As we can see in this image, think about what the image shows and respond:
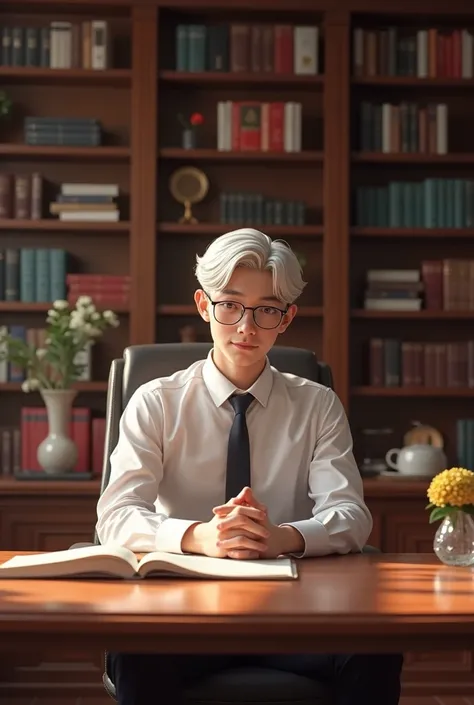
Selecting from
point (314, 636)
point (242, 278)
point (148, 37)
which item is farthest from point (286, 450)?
point (148, 37)

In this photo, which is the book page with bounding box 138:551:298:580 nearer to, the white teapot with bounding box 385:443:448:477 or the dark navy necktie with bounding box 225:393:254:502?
the dark navy necktie with bounding box 225:393:254:502

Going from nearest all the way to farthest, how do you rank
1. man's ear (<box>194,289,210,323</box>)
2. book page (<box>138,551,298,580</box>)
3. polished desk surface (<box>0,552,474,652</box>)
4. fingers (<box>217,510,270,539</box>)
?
polished desk surface (<box>0,552,474,652</box>) < book page (<box>138,551,298,580</box>) < fingers (<box>217,510,270,539</box>) < man's ear (<box>194,289,210,323</box>)

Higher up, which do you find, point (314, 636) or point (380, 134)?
point (380, 134)

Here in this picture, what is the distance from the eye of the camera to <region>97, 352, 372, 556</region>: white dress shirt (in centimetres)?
206

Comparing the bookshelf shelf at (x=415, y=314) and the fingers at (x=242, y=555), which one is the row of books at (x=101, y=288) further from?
the fingers at (x=242, y=555)

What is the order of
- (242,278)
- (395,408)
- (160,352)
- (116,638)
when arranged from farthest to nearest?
(395,408), (160,352), (242,278), (116,638)

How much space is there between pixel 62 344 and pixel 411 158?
1.56 metres

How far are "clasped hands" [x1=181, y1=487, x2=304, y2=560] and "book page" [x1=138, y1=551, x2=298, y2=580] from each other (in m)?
0.05

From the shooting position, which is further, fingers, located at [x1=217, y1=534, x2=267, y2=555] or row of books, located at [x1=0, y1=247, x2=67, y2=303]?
row of books, located at [x1=0, y1=247, x2=67, y2=303]

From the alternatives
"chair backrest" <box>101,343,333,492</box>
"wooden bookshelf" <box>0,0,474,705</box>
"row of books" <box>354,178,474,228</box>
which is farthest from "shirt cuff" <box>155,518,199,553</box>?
"row of books" <box>354,178,474,228</box>

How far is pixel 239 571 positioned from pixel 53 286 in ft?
9.14

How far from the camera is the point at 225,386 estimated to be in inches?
87.0

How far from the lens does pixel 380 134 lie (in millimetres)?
4324

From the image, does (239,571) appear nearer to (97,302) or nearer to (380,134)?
(97,302)
